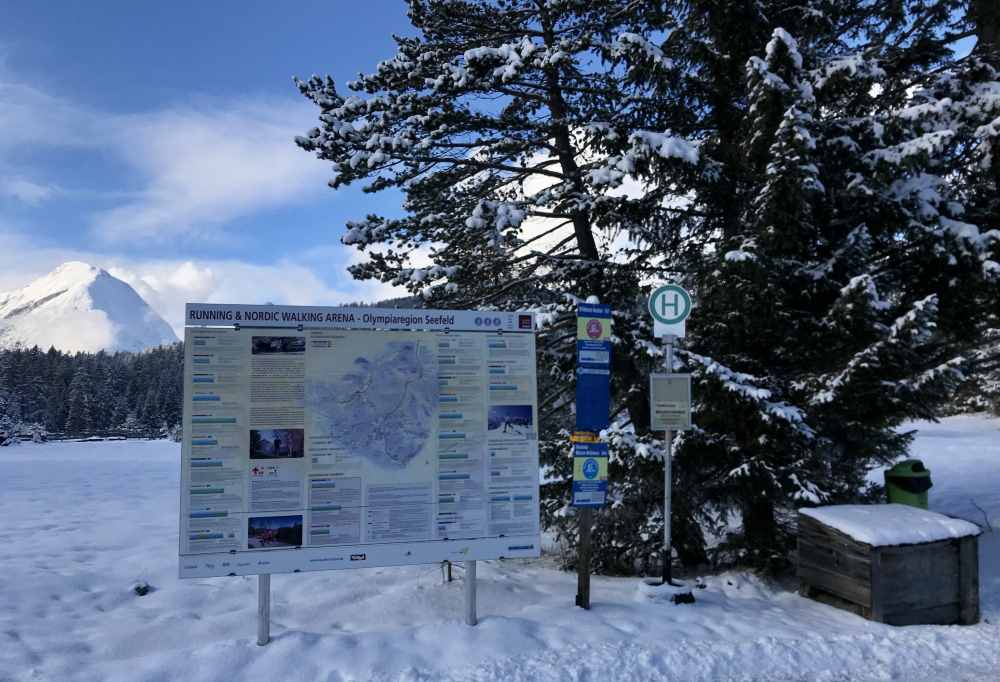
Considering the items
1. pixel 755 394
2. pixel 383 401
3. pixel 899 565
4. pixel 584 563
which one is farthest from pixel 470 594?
pixel 899 565


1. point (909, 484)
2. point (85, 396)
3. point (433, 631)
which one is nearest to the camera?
point (433, 631)

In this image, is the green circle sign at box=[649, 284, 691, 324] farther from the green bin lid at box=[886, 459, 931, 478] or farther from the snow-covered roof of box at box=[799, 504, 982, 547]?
the green bin lid at box=[886, 459, 931, 478]

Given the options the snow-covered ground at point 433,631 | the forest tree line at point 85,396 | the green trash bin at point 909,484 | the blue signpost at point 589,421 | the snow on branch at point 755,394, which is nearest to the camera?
the snow-covered ground at point 433,631

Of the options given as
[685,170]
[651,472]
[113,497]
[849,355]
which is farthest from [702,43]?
[113,497]

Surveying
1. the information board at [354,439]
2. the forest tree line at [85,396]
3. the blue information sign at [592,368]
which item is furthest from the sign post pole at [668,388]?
the forest tree line at [85,396]

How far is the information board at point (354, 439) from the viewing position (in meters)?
5.66

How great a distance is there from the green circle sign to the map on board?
2.43 m

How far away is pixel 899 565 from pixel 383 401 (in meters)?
5.29

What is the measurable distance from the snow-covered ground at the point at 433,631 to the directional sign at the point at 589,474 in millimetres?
1066

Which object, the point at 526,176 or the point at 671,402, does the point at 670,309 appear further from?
the point at 526,176

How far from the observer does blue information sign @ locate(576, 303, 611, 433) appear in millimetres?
6766

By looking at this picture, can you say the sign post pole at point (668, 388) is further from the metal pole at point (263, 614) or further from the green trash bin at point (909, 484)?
→ the metal pole at point (263, 614)

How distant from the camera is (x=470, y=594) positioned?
613cm

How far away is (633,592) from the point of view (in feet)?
24.5
